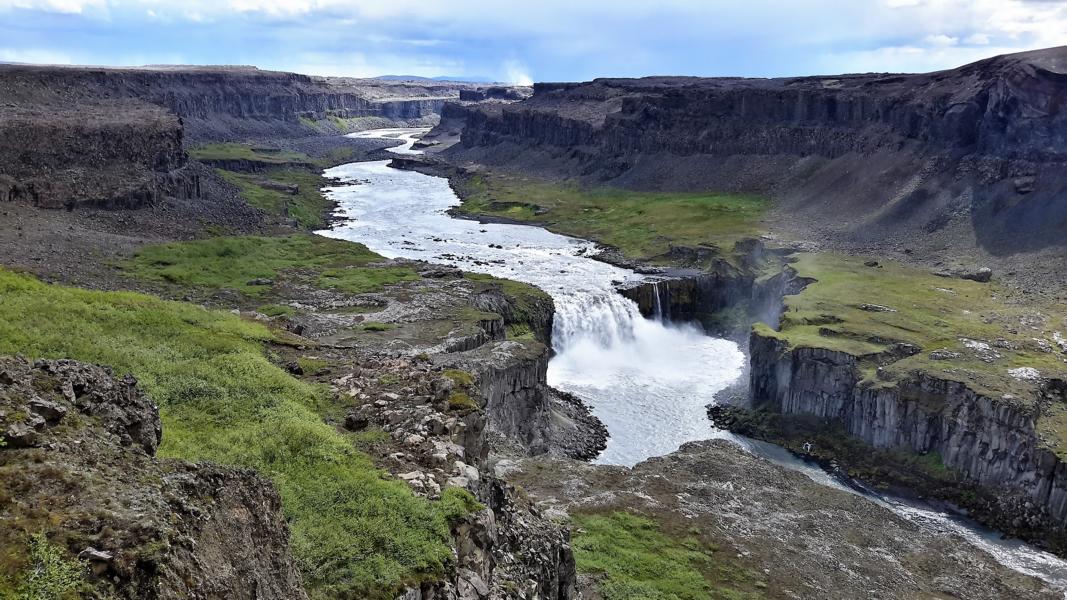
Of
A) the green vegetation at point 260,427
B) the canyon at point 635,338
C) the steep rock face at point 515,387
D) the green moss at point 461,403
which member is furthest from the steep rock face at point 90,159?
the green moss at point 461,403

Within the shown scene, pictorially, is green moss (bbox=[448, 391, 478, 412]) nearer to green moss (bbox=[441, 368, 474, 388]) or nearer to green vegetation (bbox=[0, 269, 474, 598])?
green moss (bbox=[441, 368, 474, 388])

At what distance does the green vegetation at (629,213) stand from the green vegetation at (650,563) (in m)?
64.8

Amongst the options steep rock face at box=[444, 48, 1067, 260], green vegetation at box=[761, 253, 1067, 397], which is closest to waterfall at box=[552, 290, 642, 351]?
green vegetation at box=[761, 253, 1067, 397]

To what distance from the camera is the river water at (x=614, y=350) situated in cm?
4966

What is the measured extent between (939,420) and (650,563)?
26028mm

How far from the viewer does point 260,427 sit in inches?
891

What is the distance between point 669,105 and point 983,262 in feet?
261

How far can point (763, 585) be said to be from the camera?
3216 centimetres

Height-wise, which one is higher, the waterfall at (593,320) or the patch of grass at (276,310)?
the patch of grass at (276,310)

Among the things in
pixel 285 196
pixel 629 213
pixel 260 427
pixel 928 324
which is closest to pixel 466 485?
pixel 260 427

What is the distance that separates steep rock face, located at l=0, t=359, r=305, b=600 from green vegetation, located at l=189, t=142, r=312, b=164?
149334 millimetres

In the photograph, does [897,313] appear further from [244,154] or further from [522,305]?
[244,154]

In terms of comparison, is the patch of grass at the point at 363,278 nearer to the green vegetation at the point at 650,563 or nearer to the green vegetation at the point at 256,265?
the green vegetation at the point at 256,265

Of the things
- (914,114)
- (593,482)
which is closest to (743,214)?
(914,114)
